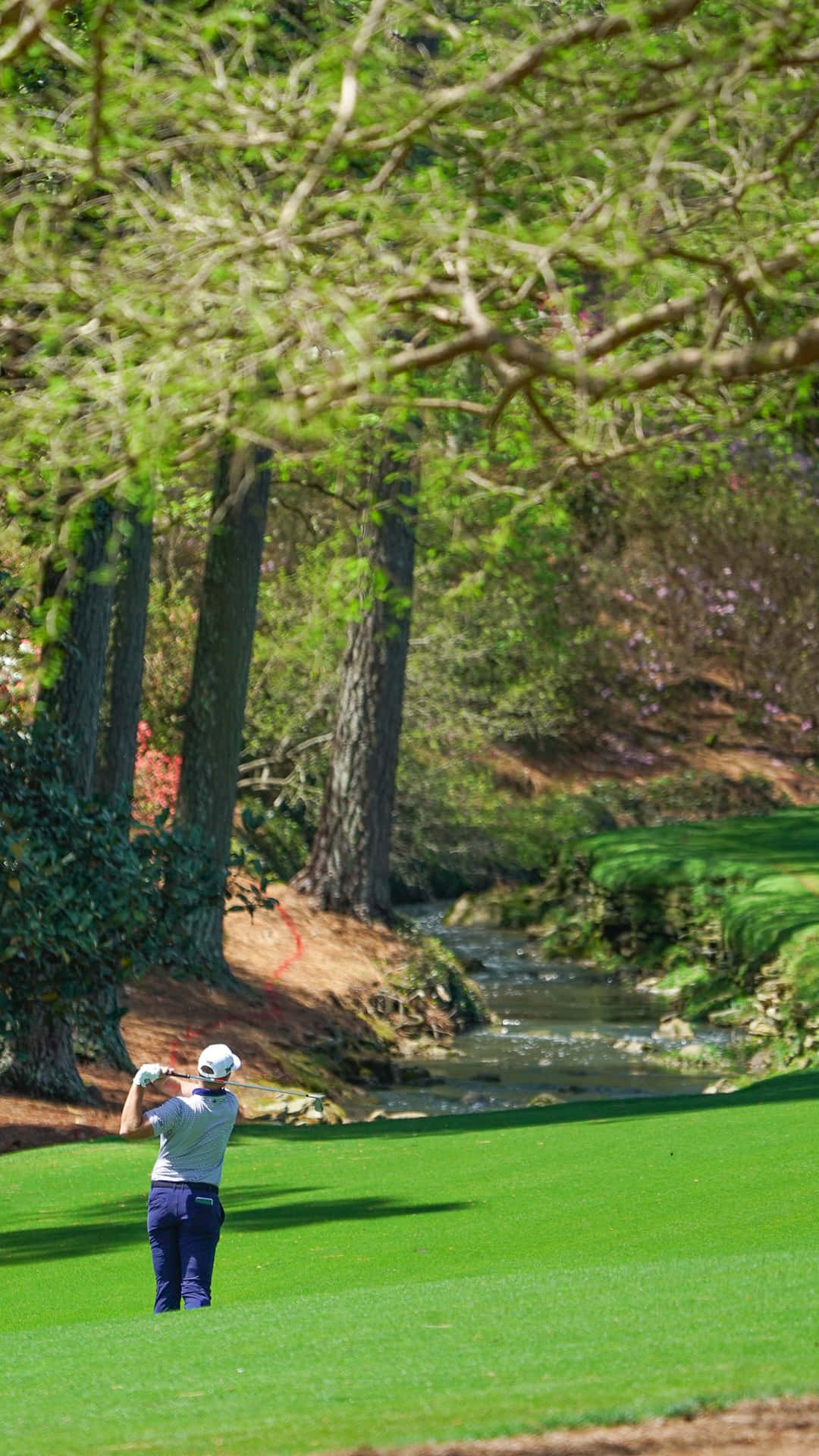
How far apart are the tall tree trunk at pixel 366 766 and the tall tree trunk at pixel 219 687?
357 cm

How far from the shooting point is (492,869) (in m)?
34.5

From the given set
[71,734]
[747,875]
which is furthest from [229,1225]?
[747,875]

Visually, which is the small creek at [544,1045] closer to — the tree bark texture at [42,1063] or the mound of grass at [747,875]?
the mound of grass at [747,875]

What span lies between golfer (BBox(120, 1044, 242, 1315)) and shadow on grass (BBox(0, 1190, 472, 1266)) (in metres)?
2.14

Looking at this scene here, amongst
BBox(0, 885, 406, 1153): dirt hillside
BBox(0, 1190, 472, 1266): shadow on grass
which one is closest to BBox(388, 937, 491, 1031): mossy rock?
BBox(0, 885, 406, 1153): dirt hillside

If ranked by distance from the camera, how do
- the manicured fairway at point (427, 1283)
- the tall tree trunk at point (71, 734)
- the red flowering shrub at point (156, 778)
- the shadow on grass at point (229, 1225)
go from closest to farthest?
the manicured fairway at point (427, 1283)
the shadow on grass at point (229, 1225)
the tall tree trunk at point (71, 734)
the red flowering shrub at point (156, 778)

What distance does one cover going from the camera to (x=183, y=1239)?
9867 millimetres

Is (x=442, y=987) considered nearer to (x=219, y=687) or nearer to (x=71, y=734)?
(x=219, y=687)

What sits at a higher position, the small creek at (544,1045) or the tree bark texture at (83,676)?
the tree bark texture at (83,676)

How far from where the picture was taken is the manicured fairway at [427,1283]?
7.35 m

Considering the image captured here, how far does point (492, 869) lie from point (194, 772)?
42.7 feet

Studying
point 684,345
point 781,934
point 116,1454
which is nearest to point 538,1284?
point 116,1454

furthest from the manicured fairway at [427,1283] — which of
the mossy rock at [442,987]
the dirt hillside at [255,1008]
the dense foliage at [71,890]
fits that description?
the mossy rock at [442,987]

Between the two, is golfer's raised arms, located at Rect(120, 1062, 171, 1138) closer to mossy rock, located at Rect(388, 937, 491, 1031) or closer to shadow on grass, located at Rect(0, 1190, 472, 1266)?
shadow on grass, located at Rect(0, 1190, 472, 1266)
